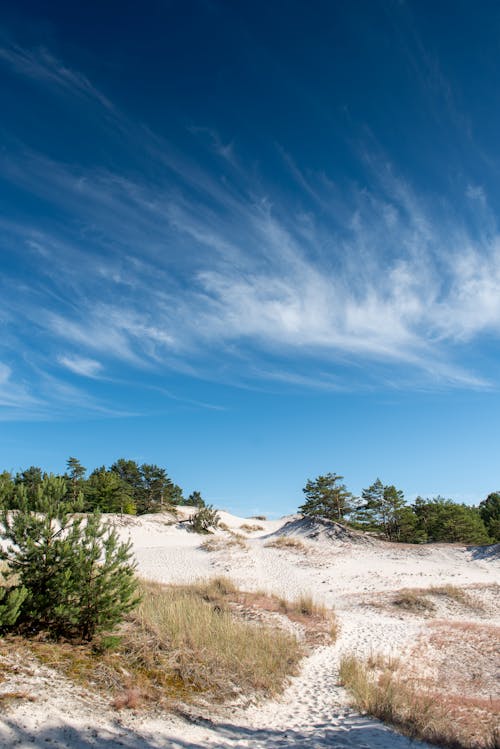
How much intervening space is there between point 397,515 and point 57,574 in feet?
132

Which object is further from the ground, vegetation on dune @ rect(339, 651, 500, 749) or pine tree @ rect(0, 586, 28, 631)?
pine tree @ rect(0, 586, 28, 631)

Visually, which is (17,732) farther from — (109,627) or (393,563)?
(393,563)

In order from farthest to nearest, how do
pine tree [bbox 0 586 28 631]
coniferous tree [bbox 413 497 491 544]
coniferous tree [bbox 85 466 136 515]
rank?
1. coniferous tree [bbox 85 466 136 515]
2. coniferous tree [bbox 413 497 491 544]
3. pine tree [bbox 0 586 28 631]

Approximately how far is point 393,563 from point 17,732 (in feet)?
91.3

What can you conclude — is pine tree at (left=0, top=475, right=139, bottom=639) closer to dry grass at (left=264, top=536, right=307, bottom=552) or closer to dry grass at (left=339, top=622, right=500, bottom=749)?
dry grass at (left=339, top=622, right=500, bottom=749)

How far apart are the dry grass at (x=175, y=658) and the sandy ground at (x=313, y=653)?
0.41 metres

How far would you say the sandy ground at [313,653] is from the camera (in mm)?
5320

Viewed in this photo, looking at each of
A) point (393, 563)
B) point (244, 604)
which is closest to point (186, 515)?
point (393, 563)

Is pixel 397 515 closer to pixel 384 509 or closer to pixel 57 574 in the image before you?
pixel 384 509

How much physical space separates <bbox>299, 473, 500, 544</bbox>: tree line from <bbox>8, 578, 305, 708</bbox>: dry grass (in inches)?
1290

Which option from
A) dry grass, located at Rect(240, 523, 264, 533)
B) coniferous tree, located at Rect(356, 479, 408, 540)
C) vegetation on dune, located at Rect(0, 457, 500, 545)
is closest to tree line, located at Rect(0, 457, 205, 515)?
vegetation on dune, located at Rect(0, 457, 500, 545)

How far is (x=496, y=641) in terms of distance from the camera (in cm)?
1338

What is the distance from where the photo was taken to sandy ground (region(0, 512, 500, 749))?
5.32 meters

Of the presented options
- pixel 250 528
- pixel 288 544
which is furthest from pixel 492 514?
pixel 288 544
